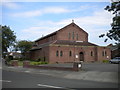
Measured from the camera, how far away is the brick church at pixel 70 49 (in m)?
50.7

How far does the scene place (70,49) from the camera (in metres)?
52.2

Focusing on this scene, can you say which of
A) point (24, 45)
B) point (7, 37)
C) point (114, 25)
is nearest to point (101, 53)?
point (24, 45)

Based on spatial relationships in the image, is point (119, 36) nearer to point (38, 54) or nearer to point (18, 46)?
point (38, 54)

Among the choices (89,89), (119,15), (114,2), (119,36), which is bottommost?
(89,89)

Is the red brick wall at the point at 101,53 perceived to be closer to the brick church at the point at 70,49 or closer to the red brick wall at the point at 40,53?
the brick church at the point at 70,49

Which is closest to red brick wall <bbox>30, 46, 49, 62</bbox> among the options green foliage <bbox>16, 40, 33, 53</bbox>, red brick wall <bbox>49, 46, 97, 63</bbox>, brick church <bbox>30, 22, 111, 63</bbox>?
brick church <bbox>30, 22, 111, 63</bbox>

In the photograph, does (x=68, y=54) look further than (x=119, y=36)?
Yes

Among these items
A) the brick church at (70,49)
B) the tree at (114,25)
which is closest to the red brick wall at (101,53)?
the brick church at (70,49)

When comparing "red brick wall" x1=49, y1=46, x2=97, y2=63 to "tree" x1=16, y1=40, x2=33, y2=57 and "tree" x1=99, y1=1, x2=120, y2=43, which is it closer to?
"tree" x1=16, y1=40, x2=33, y2=57

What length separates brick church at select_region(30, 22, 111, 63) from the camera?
1994 inches

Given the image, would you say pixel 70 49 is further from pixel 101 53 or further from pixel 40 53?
pixel 101 53

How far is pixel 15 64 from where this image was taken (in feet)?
123

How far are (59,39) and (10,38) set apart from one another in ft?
44.6

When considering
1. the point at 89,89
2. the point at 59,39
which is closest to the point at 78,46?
the point at 59,39
